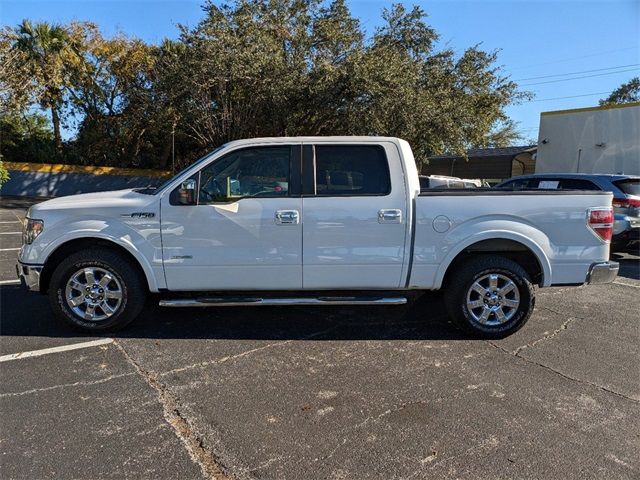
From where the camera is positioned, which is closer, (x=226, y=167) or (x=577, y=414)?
(x=577, y=414)

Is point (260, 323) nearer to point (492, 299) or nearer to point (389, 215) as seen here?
point (389, 215)

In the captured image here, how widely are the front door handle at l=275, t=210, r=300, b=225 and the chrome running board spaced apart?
76 centimetres

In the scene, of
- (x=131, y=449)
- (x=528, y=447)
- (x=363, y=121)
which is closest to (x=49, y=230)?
(x=131, y=449)

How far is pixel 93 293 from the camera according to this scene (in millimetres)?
4570

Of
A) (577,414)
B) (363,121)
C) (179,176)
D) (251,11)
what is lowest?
(577,414)

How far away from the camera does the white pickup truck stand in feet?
14.8

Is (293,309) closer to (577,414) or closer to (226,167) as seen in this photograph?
(226,167)

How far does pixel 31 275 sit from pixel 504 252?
4.66m

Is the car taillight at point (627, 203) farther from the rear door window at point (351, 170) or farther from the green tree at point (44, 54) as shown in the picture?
the green tree at point (44, 54)

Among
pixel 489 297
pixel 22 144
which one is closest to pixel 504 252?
pixel 489 297

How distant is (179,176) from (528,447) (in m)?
3.66

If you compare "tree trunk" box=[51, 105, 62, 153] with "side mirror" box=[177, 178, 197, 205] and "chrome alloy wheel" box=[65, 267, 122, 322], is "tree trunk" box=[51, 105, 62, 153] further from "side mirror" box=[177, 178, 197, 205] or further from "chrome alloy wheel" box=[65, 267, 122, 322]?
"side mirror" box=[177, 178, 197, 205]

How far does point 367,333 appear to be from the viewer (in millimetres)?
4832

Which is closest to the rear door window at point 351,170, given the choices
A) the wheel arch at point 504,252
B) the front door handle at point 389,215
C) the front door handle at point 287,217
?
the front door handle at point 389,215
